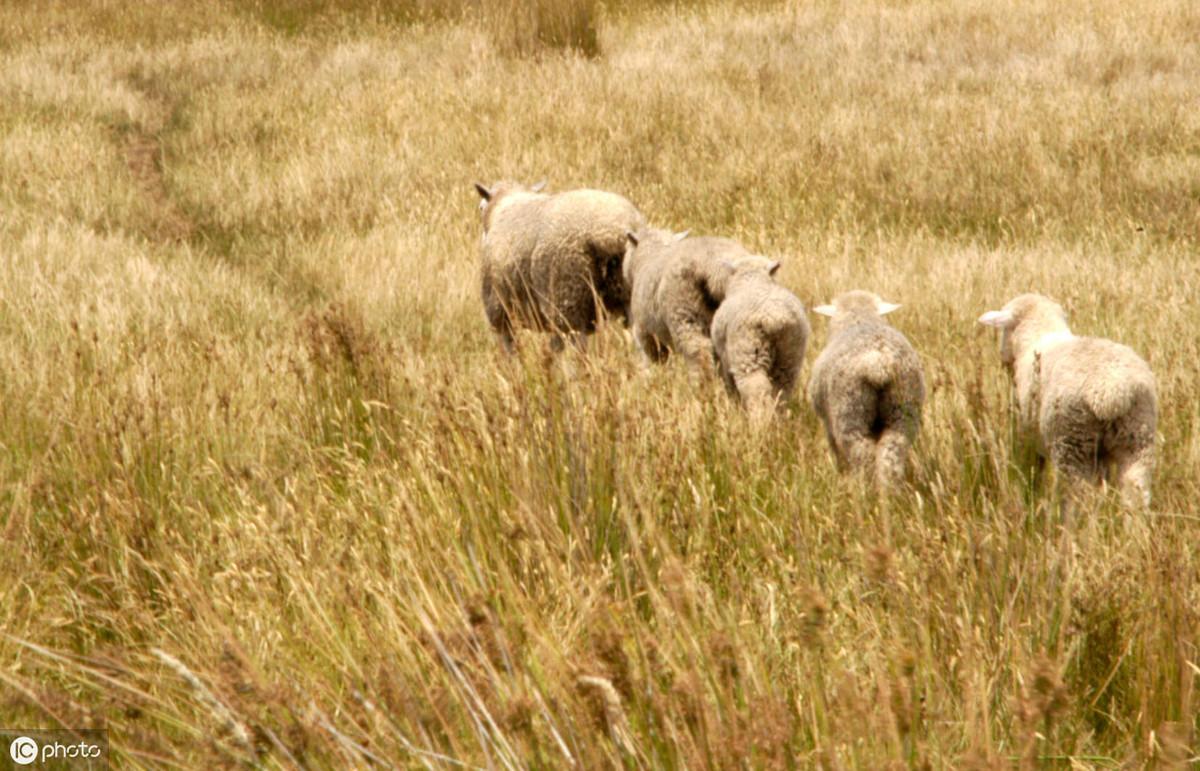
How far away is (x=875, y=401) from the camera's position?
4.25 metres

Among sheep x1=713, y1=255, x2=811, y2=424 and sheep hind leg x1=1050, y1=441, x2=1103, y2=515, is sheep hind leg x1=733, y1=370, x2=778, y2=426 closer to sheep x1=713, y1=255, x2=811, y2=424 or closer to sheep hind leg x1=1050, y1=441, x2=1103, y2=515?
sheep x1=713, y1=255, x2=811, y2=424

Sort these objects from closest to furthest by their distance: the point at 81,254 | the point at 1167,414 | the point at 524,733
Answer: the point at 524,733 → the point at 1167,414 → the point at 81,254

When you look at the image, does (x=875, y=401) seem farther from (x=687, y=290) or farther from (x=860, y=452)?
(x=687, y=290)

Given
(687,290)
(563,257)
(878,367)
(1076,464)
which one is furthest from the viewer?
(563,257)

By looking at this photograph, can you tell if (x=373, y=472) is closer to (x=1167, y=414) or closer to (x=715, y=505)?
(x=715, y=505)

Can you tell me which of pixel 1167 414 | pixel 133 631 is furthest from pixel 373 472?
pixel 1167 414

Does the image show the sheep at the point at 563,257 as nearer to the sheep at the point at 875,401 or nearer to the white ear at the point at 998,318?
the sheep at the point at 875,401

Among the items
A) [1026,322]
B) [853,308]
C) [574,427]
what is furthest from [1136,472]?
[574,427]

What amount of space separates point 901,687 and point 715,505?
1881 millimetres

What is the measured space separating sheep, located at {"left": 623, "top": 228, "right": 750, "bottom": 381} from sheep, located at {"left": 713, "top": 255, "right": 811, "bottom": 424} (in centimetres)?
26

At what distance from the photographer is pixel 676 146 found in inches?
434

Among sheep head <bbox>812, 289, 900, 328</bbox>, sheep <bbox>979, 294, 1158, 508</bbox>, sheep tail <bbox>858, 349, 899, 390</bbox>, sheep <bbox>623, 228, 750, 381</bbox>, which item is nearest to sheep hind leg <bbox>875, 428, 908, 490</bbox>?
sheep tail <bbox>858, 349, 899, 390</bbox>

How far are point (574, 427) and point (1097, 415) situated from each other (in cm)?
166

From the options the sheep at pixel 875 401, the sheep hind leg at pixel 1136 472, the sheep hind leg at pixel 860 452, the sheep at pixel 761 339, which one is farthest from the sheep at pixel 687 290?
the sheep hind leg at pixel 1136 472
